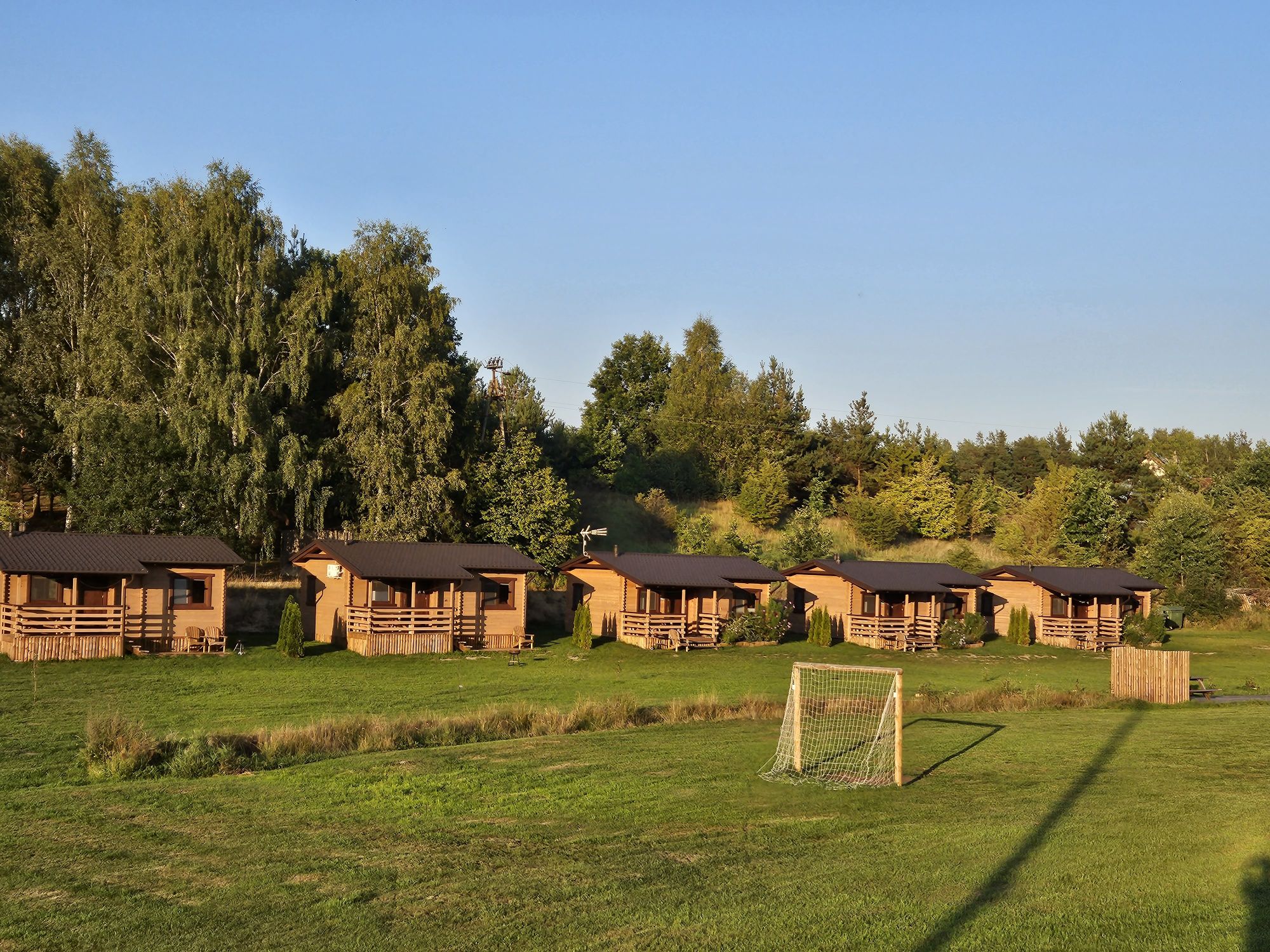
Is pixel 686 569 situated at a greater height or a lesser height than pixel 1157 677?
greater

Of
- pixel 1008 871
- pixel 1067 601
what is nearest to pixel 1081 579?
pixel 1067 601

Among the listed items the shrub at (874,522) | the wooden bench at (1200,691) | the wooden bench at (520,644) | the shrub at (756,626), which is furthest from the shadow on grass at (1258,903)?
the shrub at (874,522)

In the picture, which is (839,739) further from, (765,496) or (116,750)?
(765,496)

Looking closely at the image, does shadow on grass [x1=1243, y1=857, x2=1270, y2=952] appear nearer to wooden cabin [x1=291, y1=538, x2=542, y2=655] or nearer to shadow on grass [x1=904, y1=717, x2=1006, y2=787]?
shadow on grass [x1=904, y1=717, x2=1006, y2=787]

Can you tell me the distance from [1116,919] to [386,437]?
1706 inches

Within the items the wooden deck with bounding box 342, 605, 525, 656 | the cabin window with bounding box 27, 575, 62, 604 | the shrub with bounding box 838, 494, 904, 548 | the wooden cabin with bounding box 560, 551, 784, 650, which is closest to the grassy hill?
the shrub with bounding box 838, 494, 904, 548

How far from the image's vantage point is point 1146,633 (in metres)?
47.6

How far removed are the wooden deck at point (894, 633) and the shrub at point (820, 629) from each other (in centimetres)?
129

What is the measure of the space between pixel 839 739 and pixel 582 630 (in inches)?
859

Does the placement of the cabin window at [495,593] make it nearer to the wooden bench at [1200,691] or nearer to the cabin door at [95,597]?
the cabin door at [95,597]

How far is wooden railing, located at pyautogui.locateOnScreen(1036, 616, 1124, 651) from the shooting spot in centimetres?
4762

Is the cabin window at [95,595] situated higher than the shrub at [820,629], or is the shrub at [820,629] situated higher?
the cabin window at [95,595]

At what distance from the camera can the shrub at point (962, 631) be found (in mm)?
44969

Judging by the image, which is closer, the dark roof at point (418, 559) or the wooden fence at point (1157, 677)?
the wooden fence at point (1157, 677)
